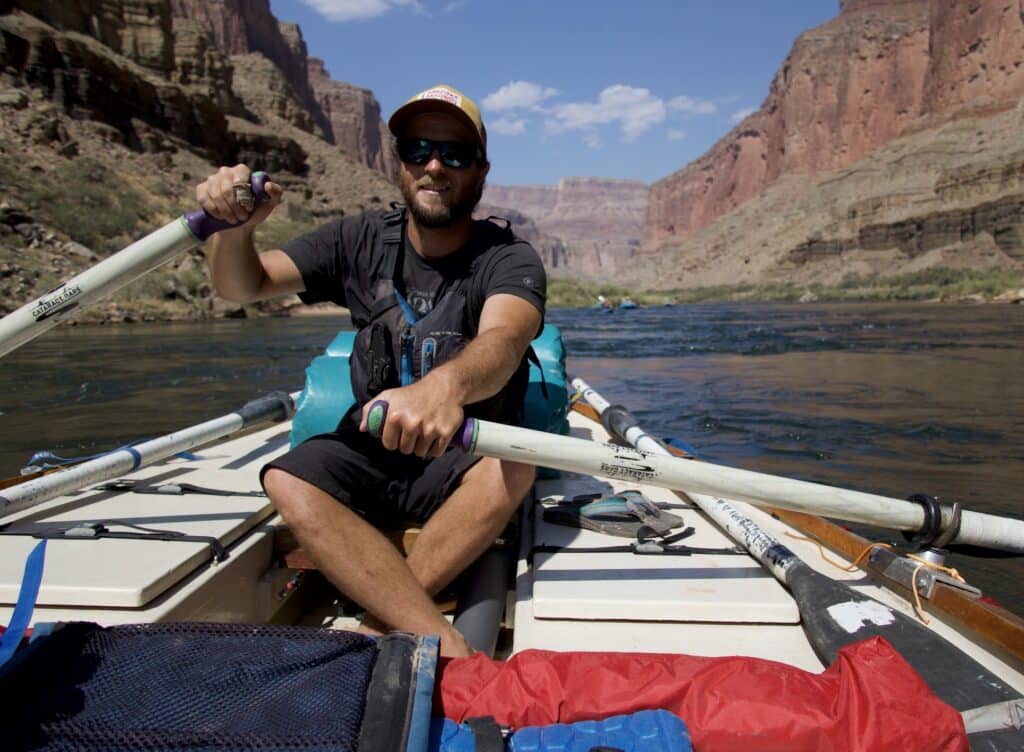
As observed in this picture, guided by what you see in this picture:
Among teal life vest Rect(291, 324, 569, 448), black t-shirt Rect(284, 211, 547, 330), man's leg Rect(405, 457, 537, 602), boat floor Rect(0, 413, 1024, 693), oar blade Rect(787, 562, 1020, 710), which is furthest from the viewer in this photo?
teal life vest Rect(291, 324, 569, 448)

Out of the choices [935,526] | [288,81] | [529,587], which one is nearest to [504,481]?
[529,587]

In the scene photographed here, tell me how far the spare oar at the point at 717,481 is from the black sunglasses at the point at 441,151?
0.97 metres

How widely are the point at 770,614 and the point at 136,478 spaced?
8.49ft

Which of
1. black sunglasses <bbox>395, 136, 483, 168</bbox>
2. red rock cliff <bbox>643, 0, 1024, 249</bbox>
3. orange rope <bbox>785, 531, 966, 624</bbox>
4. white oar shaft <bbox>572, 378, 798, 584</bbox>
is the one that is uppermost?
red rock cliff <bbox>643, 0, 1024, 249</bbox>

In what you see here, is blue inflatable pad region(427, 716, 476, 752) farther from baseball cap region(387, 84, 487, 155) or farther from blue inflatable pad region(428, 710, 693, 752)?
baseball cap region(387, 84, 487, 155)

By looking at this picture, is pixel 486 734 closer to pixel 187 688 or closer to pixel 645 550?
pixel 187 688

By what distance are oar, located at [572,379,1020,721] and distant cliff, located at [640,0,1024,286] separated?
2167 inches

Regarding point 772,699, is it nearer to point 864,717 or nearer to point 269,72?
point 864,717

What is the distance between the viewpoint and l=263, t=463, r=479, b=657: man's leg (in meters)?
1.74

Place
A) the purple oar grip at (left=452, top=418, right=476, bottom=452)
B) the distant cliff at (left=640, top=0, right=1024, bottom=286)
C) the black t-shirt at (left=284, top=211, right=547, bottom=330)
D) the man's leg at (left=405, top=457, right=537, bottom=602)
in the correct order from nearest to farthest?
the purple oar grip at (left=452, top=418, right=476, bottom=452) → the man's leg at (left=405, top=457, right=537, bottom=602) → the black t-shirt at (left=284, top=211, right=547, bottom=330) → the distant cliff at (left=640, top=0, right=1024, bottom=286)

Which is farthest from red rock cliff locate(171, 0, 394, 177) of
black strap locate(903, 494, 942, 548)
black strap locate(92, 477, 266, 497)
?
black strap locate(903, 494, 942, 548)

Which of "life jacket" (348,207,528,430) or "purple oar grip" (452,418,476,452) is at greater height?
"life jacket" (348,207,528,430)

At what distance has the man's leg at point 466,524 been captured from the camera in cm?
195

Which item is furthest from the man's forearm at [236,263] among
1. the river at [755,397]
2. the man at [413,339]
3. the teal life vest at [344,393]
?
the river at [755,397]
